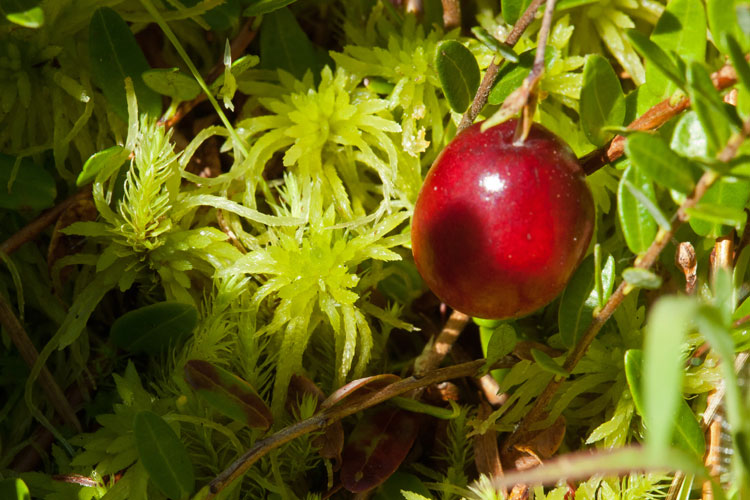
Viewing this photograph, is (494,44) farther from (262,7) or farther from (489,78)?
(262,7)

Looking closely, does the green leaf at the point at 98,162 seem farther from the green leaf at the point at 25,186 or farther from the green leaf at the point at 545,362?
the green leaf at the point at 545,362

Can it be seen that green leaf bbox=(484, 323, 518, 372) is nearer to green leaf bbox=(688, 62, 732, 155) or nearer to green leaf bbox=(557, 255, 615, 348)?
green leaf bbox=(557, 255, 615, 348)

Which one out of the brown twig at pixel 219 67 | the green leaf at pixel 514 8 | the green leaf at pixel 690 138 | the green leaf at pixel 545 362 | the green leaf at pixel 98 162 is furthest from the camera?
the brown twig at pixel 219 67

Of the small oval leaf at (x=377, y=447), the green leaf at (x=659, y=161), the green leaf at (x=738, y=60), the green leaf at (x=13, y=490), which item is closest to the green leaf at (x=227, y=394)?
the small oval leaf at (x=377, y=447)

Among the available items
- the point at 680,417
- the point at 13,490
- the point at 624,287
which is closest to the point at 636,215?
the point at 624,287

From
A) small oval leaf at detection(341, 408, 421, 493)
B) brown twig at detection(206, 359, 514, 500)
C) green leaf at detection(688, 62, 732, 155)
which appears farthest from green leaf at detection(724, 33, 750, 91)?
small oval leaf at detection(341, 408, 421, 493)
